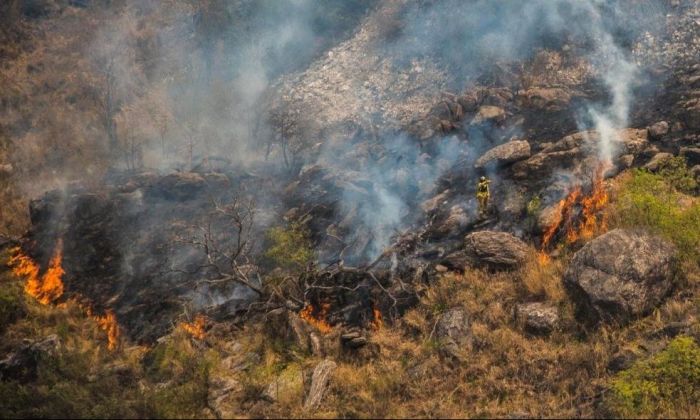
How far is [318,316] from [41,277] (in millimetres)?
9744

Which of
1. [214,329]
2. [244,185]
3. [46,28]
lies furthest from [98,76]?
[214,329]

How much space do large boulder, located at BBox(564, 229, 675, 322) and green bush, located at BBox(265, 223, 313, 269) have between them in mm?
7025

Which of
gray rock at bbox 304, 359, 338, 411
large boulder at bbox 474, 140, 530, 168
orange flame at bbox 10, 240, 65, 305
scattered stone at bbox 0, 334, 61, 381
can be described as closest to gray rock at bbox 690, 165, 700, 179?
large boulder at bbox 474, 140, 530, 168

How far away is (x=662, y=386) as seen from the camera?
7.57 metres

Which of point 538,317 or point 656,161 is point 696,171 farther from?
point 538,317

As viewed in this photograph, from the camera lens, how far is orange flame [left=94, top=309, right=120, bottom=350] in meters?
12.5

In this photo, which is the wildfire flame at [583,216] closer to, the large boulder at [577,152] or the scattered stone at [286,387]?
the large boulder at [577,152]

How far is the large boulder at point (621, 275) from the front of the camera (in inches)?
363

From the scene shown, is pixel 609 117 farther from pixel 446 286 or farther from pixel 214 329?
pixel 214 329

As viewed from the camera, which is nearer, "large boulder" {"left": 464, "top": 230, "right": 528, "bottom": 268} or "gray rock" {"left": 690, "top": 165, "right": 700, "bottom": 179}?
"large boulder" {"left": 464, "top": 230, "right": 528, "bottom": 268}

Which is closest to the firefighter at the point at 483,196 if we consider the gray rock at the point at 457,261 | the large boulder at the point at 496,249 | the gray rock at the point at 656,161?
the large boulder at the point at 496,249

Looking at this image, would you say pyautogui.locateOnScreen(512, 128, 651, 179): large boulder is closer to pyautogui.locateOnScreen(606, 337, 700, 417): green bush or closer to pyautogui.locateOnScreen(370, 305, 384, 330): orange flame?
pyautogui.locateOnScreen(370, 305, 384, 330): orange flame

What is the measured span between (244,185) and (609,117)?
1462cm

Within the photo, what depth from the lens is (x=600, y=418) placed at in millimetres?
7426
